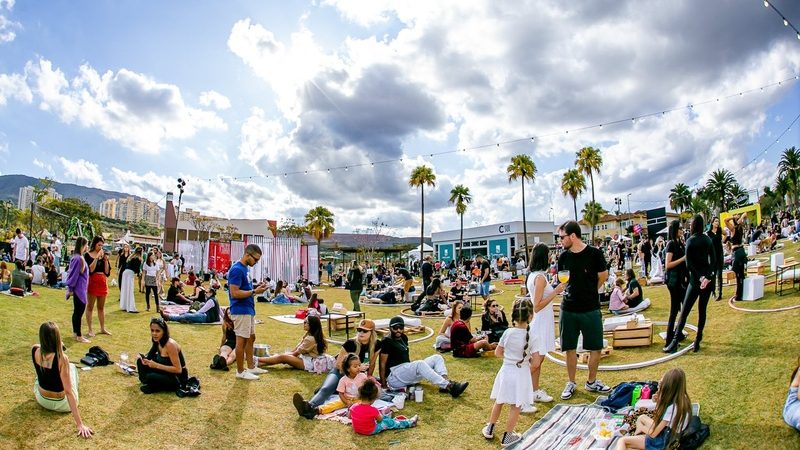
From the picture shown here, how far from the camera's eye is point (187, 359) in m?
8.12

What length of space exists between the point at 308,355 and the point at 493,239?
158 feet

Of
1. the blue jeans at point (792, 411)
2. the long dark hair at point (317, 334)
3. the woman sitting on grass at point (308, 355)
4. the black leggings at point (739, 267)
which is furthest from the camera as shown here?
the black leggings at point (739, 267)

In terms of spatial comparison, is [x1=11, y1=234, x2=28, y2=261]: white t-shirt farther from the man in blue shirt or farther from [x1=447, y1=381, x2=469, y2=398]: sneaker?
[x1=447, y1=381, x2=469, y2=398]: sneaker

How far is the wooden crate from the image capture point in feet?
26.9

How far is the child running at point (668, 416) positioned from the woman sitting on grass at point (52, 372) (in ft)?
18.0

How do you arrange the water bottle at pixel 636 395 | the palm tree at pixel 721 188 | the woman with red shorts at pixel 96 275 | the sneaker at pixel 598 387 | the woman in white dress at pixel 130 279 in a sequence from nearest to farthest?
1. the water bottle at pixel 636 395
2. the sneaker at pixel 598 387
3. the woman with red shorts at pixel 96 275
4. the woman in white dress at pixel 130 279
5. the palm tree at pixel 721 188

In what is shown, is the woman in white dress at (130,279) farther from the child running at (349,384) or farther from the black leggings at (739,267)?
the black leggings at (739,267)

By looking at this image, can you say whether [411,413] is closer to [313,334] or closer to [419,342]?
[313,334]

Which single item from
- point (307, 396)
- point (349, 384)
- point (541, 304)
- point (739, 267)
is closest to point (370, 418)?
point (349, 384)

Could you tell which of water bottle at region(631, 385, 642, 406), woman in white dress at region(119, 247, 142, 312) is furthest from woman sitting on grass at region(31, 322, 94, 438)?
woman in white dress at region(119, 247, 142, 312)

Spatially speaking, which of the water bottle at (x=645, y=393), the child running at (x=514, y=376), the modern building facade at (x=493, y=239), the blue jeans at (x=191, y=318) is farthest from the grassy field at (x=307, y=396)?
the modern building facade at (x=493, y=239)

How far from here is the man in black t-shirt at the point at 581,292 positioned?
5.67 metres

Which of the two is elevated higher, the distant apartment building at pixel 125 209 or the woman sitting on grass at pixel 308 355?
the distant apartment building at pixel 125 209

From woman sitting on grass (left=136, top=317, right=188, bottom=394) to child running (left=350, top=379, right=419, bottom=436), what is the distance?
2.45 metres
